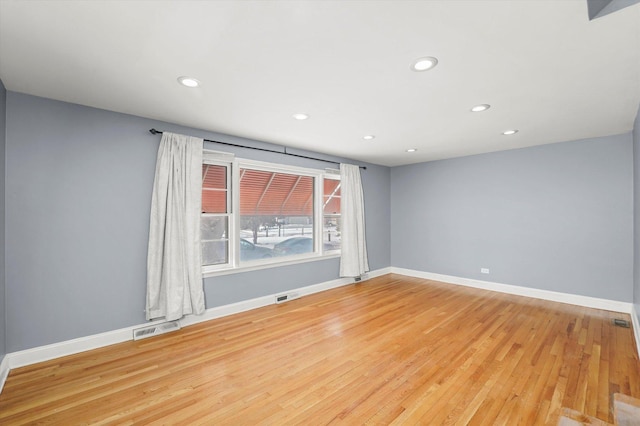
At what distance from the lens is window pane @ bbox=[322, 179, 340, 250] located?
17.5 ft

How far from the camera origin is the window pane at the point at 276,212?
4.21 m

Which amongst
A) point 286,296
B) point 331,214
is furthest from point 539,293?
point 286,296

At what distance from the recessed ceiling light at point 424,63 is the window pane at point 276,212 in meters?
2.81

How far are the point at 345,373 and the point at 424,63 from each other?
257 cm

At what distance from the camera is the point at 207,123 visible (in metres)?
3.34

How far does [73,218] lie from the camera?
2748 mm

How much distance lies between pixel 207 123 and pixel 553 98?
367 cm

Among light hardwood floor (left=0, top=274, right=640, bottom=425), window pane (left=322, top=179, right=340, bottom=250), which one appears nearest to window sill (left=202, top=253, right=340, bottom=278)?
window pane (left=322, top=179, right=340, bottom=250)

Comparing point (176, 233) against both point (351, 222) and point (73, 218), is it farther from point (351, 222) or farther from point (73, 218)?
point (351, 222)

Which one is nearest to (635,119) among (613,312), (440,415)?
(613,312)

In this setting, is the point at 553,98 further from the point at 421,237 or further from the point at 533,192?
the point at 421,237

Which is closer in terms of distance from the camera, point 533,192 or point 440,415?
point 440,415

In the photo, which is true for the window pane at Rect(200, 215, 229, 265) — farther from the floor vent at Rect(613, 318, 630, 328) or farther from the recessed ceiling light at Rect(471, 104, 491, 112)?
the floor vent at Rect(613, 318, 630, 328)

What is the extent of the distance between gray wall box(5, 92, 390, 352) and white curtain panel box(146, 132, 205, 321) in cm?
13
